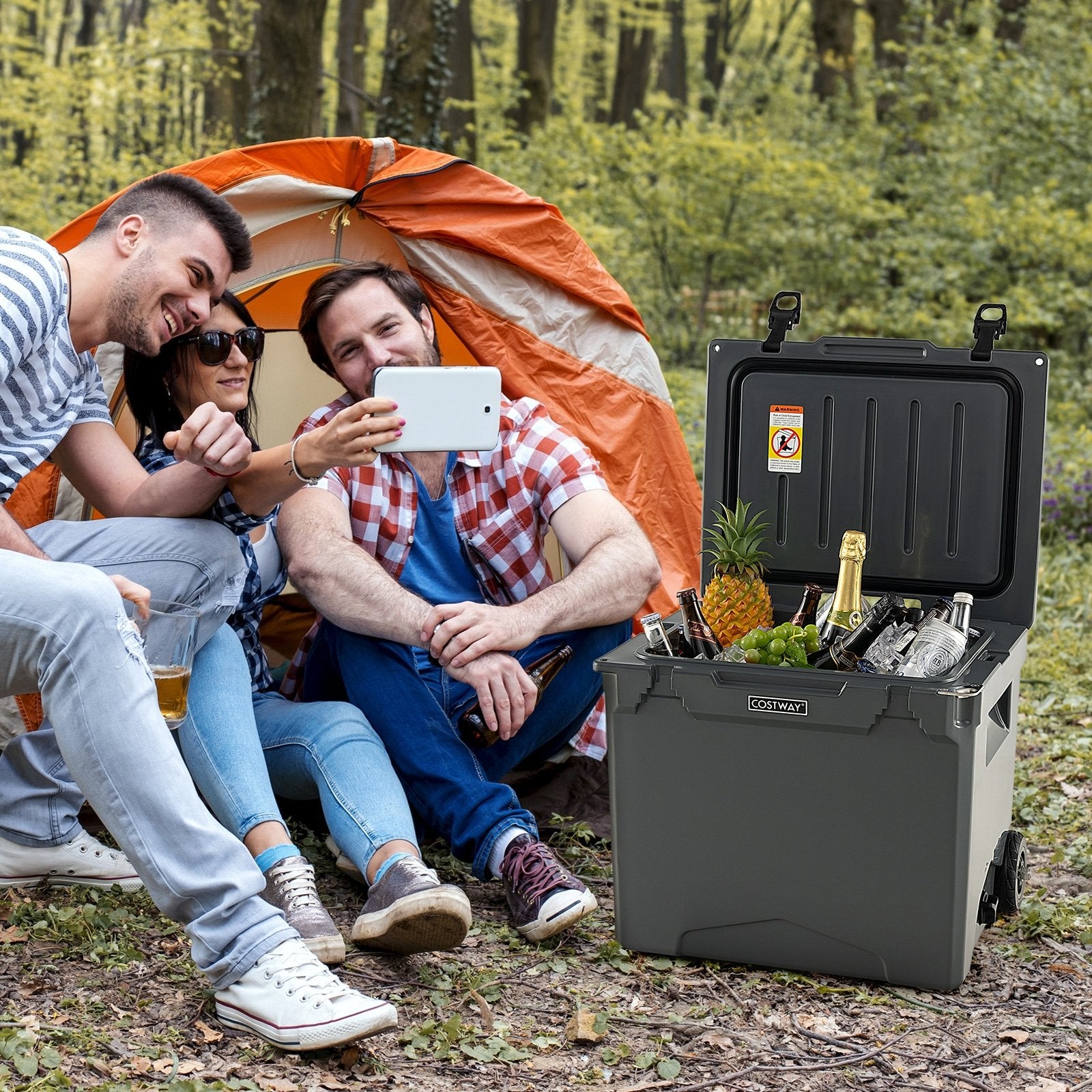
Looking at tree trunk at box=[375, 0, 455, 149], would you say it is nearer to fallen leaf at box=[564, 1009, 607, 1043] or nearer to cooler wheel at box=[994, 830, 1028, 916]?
cooler wheel at box=[994, 830, 1028, 916]

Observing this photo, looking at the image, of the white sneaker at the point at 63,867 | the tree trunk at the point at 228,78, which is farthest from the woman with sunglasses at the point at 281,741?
the tree trunk at the point at 228,78

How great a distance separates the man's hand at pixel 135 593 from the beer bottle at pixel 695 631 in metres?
0.96

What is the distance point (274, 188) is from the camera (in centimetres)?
315

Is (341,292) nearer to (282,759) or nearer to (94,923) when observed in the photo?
(282,759)

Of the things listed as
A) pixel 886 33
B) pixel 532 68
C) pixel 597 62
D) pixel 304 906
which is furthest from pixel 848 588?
pixel 597 62

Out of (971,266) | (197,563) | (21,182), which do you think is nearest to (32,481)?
(197,563)

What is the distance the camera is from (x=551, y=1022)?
219 cm

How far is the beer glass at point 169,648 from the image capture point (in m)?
2.17

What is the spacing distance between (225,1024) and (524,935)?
633 millimetres

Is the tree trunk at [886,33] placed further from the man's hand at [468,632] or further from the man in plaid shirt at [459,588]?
the man's hand at [468,632]

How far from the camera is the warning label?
2680 millimetres

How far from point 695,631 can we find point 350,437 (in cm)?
75

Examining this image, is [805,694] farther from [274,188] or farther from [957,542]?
[274,188]

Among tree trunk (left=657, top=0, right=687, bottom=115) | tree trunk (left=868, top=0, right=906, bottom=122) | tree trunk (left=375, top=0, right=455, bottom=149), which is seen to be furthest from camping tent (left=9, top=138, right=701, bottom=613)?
tree trunk (left=657, top=0, right=687, bottom=115)
